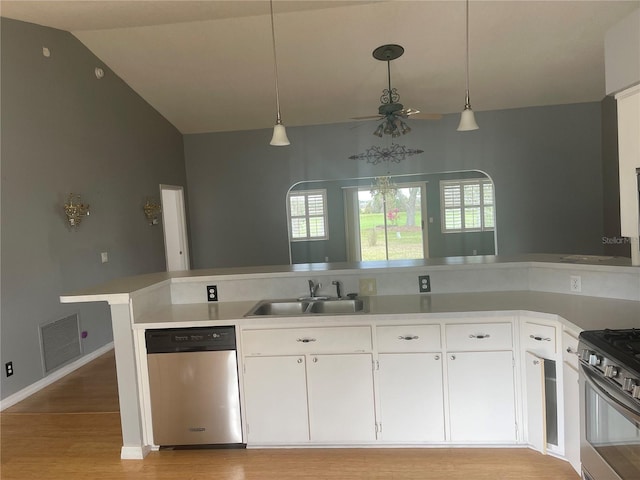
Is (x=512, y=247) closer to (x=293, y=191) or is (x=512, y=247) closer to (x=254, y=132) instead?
(x=293, y=191)

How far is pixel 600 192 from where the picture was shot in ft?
22.2

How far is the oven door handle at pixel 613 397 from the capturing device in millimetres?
1611

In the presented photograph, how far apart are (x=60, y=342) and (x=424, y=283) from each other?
3532 millimetres

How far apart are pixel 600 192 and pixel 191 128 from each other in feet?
21.2

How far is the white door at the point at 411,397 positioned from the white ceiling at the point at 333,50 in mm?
3234

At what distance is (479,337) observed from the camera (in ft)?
8.29

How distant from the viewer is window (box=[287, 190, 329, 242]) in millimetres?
7652

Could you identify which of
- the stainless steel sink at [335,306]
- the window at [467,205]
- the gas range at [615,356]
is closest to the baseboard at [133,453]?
the stainless steel sink at [335,306]

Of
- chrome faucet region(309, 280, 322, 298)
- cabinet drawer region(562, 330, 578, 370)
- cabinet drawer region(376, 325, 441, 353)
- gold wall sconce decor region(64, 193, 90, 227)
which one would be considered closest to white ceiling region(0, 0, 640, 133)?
gold wall sconce decor region(64, 193, 90, 227)

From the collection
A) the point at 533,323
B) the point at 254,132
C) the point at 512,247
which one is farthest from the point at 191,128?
the point at 533,323

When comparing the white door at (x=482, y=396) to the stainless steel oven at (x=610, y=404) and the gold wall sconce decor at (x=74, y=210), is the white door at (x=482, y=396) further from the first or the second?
the gold wall sconce decor at (x=74, y=210)

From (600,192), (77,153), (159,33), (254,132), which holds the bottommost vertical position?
Answer: (600,192)

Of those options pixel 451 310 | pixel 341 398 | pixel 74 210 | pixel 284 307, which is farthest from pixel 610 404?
pixel 74 210

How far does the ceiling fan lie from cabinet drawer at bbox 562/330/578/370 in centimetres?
242
